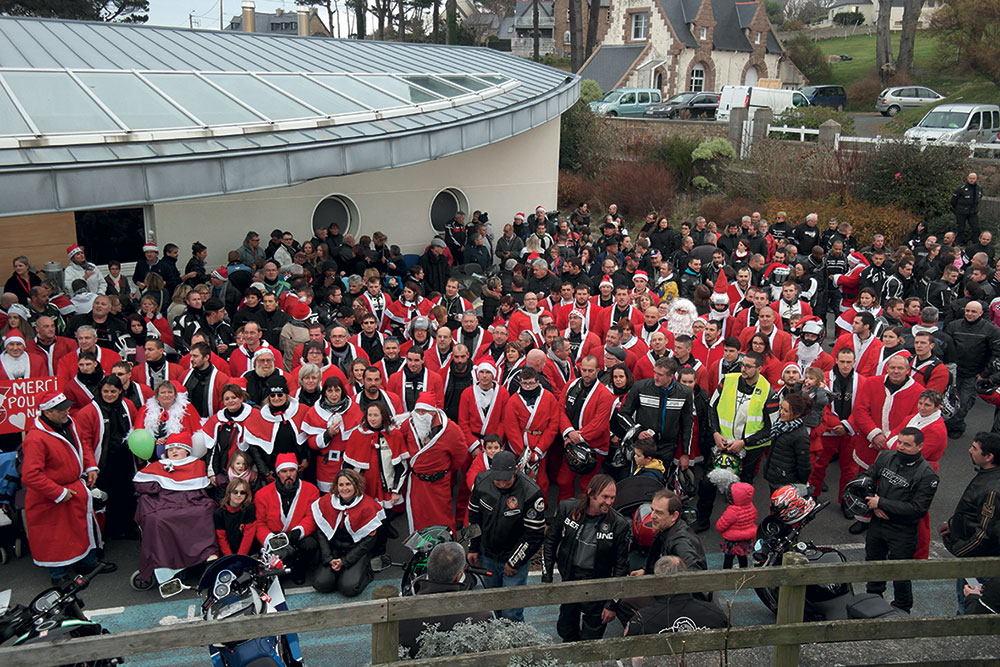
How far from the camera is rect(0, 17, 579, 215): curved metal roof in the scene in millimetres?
8305

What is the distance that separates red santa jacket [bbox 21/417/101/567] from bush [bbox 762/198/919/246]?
1614 cm

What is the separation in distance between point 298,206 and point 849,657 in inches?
428

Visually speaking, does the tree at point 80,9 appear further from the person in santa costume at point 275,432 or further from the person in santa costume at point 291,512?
the person in santa costume at point 291,512

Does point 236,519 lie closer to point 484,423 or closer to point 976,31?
point 484,423

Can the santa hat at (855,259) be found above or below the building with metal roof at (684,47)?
below

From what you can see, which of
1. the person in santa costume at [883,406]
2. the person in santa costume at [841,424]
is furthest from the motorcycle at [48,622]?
the person in santa costume at [883,406]

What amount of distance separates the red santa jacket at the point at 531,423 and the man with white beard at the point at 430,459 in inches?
19.3

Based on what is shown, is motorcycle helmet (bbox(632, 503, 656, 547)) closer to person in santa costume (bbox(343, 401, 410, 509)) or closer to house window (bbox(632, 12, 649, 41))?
person in santa costume (bbox(343, 401, 410, 509))

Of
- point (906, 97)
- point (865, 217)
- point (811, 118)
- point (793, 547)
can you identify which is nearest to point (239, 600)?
point (793, 547)

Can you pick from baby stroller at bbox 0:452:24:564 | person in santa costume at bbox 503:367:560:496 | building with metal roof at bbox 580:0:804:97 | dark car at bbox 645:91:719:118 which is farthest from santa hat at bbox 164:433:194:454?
building with metal roof at bbox 580:0:804:97

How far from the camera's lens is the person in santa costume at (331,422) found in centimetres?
687

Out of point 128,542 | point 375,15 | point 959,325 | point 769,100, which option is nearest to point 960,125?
point 769,100

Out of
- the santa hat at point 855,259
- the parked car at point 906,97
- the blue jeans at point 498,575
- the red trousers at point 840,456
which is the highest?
the parked car at point 906,97

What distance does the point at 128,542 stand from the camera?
23.7ft
